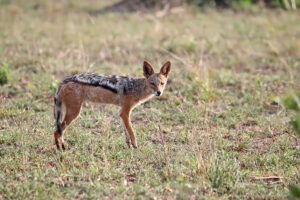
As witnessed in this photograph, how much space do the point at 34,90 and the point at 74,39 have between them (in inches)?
171

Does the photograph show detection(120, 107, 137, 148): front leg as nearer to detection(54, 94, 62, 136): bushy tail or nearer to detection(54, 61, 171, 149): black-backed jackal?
detection(54, 61, 171, 149): black-backed jackal

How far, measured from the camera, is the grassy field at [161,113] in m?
5.76

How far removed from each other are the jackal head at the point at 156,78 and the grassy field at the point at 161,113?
496 millimetres

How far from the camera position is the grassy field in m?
5.76

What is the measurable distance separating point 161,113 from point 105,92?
6.31ft

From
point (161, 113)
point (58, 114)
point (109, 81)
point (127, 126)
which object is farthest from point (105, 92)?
point (161, 113)

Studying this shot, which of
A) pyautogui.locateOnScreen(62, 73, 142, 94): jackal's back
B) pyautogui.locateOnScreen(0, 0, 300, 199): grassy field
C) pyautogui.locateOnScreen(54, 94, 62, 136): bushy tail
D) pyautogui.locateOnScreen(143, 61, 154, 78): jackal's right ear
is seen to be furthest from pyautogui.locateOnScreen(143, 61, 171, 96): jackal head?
pyautogui.locateOnScreen(54, 94, 62, 136): bushy tail

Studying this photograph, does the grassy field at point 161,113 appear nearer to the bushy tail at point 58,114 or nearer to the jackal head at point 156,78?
the bushy tail at point 58,114

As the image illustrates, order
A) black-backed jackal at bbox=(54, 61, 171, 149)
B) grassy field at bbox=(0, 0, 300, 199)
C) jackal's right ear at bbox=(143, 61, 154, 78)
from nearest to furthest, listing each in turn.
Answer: grassy field at bbox=(0, 0, 300, 199) → black-backed jackal at bbox=(54, 61, 171, 149) → jackal's right ear at bbox=(143, 61, 154, 78)

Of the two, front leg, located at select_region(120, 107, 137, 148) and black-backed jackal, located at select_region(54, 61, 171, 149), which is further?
front leg, located at select_region(120, 107, 137, 148)

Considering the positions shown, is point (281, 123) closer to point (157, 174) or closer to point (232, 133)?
point (232, 133)

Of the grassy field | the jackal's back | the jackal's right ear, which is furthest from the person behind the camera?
the jackal's right ear

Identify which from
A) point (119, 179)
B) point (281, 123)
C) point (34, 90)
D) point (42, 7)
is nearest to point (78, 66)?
point (34, 90)

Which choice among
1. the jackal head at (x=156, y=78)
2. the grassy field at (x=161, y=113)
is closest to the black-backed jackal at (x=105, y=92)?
the jackal head at (x=156, y=78)
